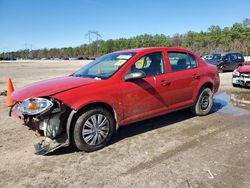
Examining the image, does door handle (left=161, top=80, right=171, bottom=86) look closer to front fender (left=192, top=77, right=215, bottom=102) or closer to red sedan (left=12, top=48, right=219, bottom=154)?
red sedan (left=12, top=48, right=219, bottom=154)

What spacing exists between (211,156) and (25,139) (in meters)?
3.43

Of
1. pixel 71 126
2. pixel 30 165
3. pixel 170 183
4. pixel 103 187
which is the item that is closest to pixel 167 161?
pixel 170 183

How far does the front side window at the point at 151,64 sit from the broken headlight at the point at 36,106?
5.98ft

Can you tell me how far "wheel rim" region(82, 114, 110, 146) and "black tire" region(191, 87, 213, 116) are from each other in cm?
276

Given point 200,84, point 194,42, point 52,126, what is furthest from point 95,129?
point 194,42

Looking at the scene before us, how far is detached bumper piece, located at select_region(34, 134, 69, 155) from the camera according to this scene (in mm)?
4324

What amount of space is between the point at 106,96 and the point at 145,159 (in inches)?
49.3

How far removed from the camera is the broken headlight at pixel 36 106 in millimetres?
4156

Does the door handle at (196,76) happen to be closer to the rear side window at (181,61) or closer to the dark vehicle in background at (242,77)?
the rear side window at (181,61)

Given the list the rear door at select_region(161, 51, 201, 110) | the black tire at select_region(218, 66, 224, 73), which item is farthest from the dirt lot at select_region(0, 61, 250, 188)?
the black tire at select_region(218, 66, 224, 73)

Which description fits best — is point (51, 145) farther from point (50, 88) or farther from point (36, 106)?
point (50, 88)

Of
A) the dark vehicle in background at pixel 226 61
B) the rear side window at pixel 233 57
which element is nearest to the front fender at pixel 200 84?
the dark vehicle in background at pixel 226 61

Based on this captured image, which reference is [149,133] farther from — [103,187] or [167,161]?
[103,187]

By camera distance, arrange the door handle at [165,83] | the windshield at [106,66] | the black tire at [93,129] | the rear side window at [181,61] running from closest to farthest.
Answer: the black tire at [93,129], the windshield at [106,66], the door handle at [165,83], the rear side window at [181,61]
